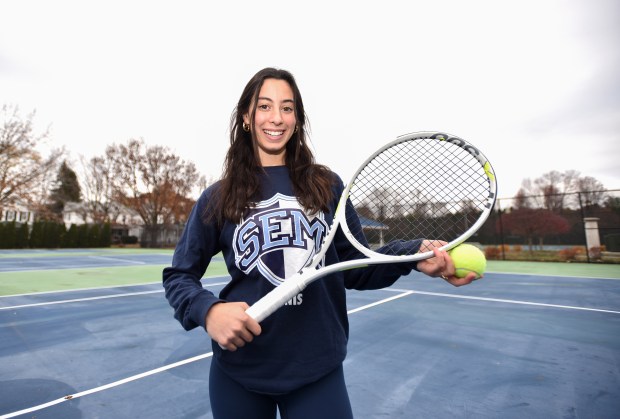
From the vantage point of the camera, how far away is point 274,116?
1.58 metres

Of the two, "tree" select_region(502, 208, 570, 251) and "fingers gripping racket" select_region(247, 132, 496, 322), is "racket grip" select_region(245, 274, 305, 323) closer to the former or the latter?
"fingers gripping racket" select_region(247, 132, 496, 322)

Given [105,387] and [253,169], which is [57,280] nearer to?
[105,387]

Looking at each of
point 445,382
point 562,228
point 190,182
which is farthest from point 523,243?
point 190,182

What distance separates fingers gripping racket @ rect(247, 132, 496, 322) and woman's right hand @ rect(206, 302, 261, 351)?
55 centimetres

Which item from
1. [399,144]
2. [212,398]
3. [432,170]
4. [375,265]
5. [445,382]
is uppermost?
[399,144]

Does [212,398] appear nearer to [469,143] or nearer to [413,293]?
[469,143]

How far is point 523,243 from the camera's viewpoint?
74.2 feet

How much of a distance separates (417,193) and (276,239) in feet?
3.26

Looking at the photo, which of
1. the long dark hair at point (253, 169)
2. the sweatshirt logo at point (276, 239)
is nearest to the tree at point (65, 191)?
the long dark hair at point (253, 169)

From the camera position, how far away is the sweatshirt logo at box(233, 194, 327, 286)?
1.42 metres

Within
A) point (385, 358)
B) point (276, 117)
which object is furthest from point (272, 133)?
point (385, 358)

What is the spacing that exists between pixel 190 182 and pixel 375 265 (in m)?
38.2

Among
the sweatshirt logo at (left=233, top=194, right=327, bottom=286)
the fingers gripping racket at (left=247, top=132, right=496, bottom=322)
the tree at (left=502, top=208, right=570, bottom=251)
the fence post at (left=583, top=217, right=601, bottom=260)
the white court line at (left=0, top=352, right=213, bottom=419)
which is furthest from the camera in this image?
the tree at (left=502, top=208, right=570, bottom=251)

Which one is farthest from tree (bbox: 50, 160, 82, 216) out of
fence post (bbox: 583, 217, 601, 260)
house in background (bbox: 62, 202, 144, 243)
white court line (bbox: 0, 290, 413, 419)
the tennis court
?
fence post (bbox: 583, 217, 601, 260)
